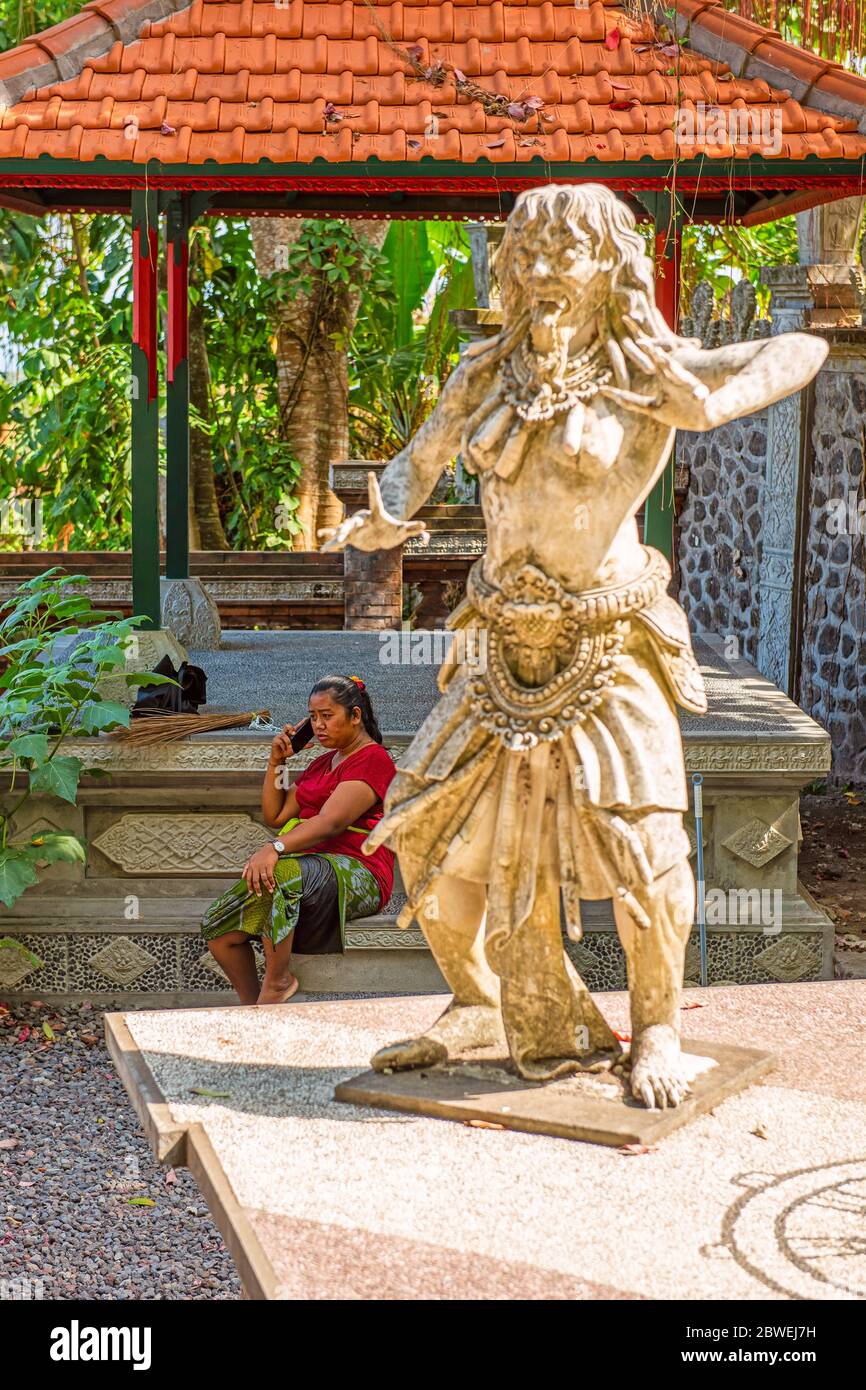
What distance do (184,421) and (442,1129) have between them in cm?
618

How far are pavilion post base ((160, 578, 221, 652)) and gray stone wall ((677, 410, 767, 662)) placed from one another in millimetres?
3208

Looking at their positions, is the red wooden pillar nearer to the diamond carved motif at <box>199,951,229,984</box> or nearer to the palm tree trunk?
the diamond carved motif at <box>199,951,229,984</box>

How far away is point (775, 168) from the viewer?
7.03m

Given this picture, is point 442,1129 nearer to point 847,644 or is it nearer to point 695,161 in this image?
point 695,161

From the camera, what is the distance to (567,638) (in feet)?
12.8

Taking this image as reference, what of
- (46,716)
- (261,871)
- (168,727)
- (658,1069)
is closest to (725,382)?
(658,1069)

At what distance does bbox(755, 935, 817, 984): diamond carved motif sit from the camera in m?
6.73

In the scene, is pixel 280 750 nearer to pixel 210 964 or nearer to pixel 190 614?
pixel 210 964

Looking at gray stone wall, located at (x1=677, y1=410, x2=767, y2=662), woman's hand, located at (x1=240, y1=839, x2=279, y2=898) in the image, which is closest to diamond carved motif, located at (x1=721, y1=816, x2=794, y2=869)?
woman's hand, located at (x1=240, y1=839, x2=279, y2=898)

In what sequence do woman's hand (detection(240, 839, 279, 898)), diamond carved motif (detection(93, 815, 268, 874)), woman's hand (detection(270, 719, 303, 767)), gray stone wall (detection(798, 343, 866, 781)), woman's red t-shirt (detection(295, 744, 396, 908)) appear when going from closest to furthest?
woman's hand (detection(240, 839, 279, 898)) < woman's red t-shirt (detection(295, 744, 396, 908)) < woman's hand (detection(270, 719, 303, 767)) < diamond carved motif (detection(93, 815, 268, 874)) < gray stone wall (detection(798, 343, 866, 781))

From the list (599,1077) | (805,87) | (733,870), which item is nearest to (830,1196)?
(599,1077)

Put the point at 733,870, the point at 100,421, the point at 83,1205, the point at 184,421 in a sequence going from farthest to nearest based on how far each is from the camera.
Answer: the point at 100,421, the point at 184,421, the point at 733,870, the point at 83,1205

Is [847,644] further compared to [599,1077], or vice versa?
[847,644]
